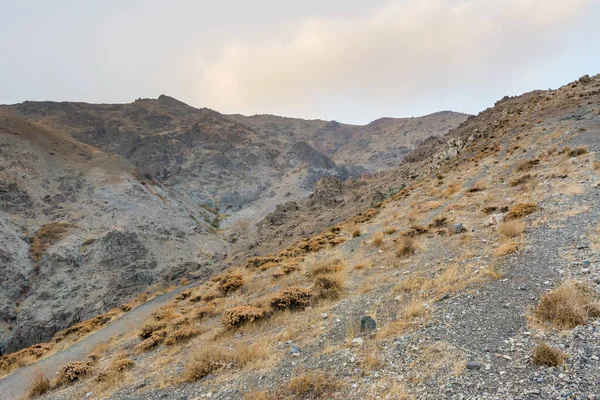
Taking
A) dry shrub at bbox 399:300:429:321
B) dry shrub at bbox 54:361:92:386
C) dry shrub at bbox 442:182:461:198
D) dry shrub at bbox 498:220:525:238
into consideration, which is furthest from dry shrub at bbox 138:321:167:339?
dry shrub at bbox 442:182:461:198

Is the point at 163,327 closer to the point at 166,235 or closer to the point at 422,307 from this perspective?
the point at 422,307

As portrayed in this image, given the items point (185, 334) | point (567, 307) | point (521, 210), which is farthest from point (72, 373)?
point (521, 210)

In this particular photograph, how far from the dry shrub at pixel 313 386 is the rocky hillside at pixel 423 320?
0.09ft

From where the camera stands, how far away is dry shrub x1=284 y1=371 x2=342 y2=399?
6.01 meters

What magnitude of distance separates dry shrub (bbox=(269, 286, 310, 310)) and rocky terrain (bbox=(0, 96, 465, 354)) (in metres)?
28.0

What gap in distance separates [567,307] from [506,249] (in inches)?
166

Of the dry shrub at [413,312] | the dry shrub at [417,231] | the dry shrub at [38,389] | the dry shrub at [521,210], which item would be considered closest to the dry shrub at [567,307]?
the dry shrub at [413,312]

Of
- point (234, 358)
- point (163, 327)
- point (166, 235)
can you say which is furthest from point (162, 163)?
point (234, 358)

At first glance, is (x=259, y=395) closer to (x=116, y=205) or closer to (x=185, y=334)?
(x=185, y=334)

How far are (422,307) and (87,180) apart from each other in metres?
83.5

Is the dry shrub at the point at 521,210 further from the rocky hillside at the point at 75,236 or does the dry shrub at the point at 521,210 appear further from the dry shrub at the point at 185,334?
the rocky hillside at the point at 75,236

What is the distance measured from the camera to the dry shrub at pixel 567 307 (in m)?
5.95

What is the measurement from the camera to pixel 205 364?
334 inches

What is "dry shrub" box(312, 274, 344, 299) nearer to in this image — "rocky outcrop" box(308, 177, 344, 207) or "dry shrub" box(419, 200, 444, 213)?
"dry shrub" box(419, 200, 444, 213)
